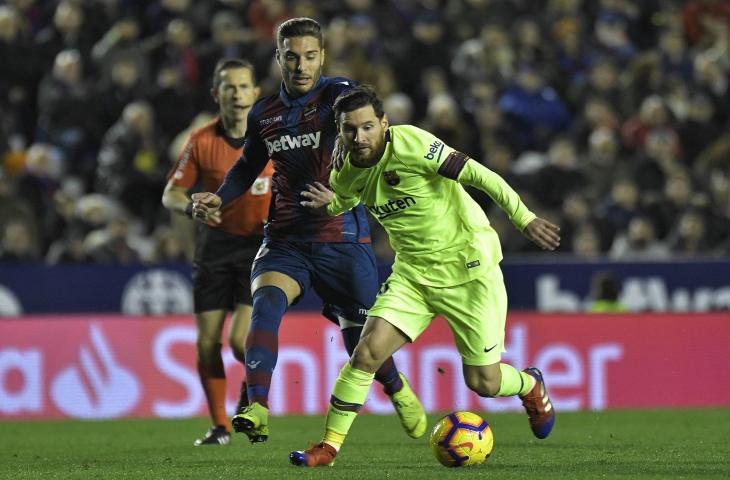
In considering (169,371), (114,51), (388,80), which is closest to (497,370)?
(169,371)

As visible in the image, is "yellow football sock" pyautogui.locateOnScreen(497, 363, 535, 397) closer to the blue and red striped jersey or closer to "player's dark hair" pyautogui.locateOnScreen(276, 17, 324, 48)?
the blue and red striped jersey

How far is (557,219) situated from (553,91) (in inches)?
102

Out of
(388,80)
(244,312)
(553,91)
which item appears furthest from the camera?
(553,91)

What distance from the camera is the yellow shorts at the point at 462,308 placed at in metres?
8.08

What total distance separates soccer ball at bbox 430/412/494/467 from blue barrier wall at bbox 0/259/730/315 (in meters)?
6.46

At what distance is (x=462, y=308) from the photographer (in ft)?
26.9

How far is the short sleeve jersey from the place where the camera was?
396 inches

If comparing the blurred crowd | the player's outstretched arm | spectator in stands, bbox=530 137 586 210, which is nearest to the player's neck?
the player's outstretched arm

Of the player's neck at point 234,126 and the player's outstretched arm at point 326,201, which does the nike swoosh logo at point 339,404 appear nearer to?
the player's outstretched arm at point 326,201

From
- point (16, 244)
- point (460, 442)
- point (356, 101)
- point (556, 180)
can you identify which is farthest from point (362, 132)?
point (556, 180)

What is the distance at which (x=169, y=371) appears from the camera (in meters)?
13.6

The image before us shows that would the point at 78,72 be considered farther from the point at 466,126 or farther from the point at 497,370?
the point at 497,370

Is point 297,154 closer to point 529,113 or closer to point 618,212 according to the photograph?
point 618,212

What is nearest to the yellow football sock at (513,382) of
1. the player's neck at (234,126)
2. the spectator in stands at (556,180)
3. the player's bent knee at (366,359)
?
the player's bent knee at (366,359)
